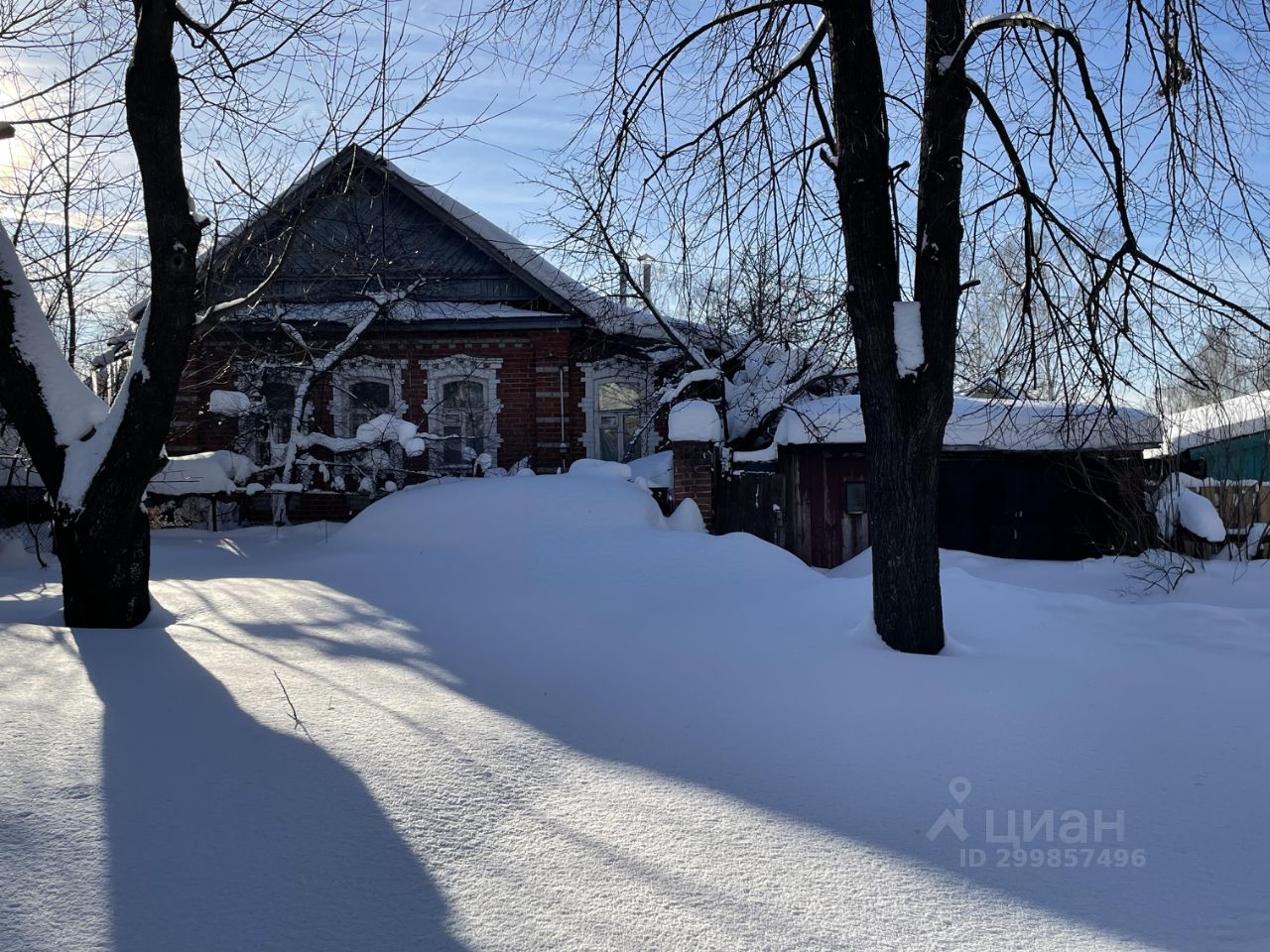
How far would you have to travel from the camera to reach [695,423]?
34.9 feet

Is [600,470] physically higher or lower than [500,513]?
higher

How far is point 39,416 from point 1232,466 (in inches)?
812

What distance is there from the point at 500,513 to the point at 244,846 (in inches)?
242

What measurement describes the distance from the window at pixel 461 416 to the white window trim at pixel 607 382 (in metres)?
1.78

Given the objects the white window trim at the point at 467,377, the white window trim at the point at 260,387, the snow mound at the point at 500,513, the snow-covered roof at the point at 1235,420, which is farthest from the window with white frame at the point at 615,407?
the snow-covered roof at the point at 1235,420

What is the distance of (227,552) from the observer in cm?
1056

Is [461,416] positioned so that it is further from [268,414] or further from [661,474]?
[661,474]

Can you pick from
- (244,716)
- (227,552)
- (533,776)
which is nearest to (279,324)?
(227,552)

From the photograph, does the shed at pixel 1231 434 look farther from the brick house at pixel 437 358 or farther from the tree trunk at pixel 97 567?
the tree trunk at pixel 97 567

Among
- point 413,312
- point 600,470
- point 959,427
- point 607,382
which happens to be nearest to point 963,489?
point 959,427

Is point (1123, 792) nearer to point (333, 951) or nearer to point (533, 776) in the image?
point (533, 776)

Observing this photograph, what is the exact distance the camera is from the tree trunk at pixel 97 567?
18.9ft

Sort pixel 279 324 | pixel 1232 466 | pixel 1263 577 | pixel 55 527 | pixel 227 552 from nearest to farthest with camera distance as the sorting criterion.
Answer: pixel 55 527 < pixel 1263 577 < pixel 227 552 < pixel 279 324 < pixel 1232 466

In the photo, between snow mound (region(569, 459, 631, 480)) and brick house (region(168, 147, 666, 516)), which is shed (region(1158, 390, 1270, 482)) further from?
brick house (region(168, 147, 666, 516))
